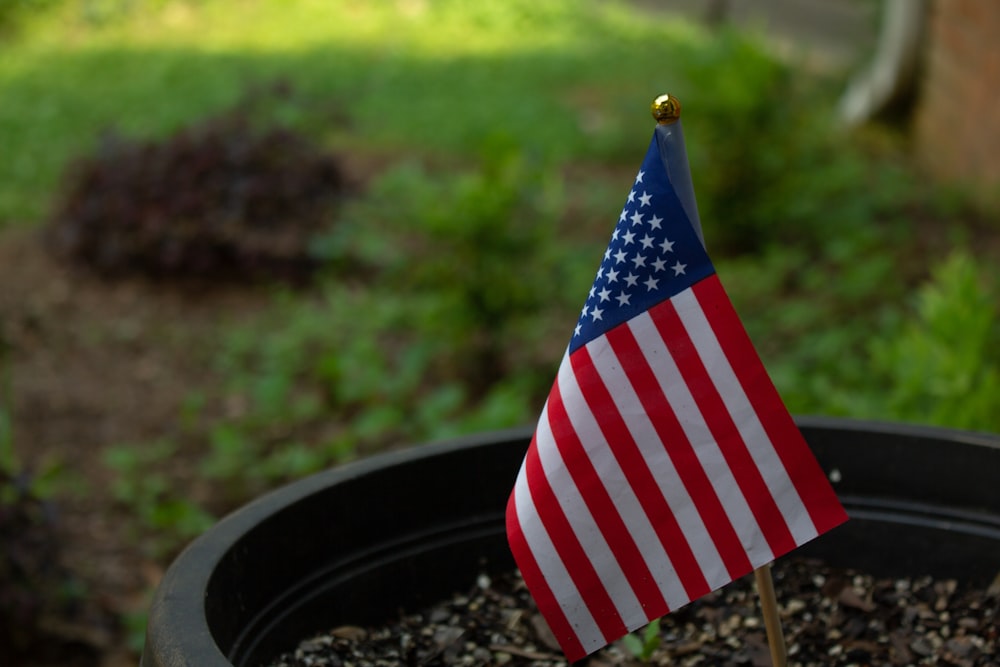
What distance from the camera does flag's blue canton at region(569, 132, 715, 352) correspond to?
1335mm

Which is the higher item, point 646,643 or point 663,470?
point 663,470

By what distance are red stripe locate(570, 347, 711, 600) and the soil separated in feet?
1.20

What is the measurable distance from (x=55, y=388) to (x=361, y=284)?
1405mm

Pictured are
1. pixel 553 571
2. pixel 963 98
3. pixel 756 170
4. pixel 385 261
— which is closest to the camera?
pixel 553 571


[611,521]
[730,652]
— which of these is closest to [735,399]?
[611,521]

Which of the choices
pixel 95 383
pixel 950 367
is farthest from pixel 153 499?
pixel 950 367

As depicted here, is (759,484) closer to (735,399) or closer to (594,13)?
(735,399)

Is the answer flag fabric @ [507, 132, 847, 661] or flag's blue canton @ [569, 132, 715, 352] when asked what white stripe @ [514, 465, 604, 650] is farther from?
flag's blue canton @ [569, 132, 715, 352]

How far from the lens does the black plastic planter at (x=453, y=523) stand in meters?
1.65

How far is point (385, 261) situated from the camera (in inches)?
216

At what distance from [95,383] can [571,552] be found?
359cm

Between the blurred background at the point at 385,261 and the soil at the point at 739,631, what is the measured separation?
1125 mm

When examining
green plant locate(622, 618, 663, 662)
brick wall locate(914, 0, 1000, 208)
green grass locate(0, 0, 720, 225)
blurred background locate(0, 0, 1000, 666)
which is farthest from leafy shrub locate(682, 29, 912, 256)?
green plant locate(622, 618, 663, 662)

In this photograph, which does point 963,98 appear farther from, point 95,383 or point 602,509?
point 602,509
